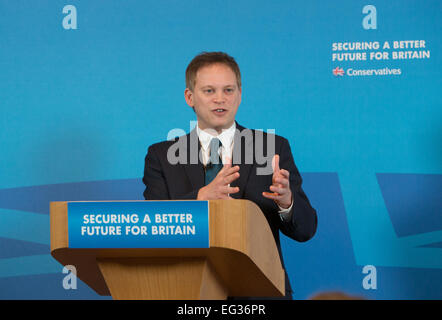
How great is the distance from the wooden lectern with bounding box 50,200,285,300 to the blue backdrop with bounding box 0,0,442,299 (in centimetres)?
192

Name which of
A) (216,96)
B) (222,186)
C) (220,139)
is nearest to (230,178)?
(222,186)

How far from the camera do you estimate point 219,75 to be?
253 cm

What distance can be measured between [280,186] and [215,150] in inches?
22.8

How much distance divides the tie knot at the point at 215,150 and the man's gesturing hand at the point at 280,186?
425mm

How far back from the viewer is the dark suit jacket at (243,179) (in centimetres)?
219

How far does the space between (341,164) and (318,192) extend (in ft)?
0.71

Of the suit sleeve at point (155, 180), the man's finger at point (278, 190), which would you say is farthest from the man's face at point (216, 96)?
the man's finger at point (278, 190)

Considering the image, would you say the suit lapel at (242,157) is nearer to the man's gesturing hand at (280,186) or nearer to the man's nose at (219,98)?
the man's nose at (219,98)

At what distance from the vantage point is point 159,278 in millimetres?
1600

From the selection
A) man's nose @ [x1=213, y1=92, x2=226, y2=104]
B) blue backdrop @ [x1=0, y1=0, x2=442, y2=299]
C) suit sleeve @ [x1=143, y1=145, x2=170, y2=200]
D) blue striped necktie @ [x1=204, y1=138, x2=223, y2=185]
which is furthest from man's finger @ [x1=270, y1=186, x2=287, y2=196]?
blue backdrop @ [x1=0, y1=0, x2=442, y2=299]

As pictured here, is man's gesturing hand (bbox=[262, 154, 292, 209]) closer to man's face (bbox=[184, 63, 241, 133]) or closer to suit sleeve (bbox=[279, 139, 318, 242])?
suit sleeve (bbox=[279, 139, 318, 242])

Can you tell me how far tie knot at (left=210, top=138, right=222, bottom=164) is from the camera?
7.79 feet

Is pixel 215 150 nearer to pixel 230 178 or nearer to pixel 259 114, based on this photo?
pixel 230 178

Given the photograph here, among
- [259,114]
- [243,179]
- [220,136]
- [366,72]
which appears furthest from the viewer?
[259,114]
